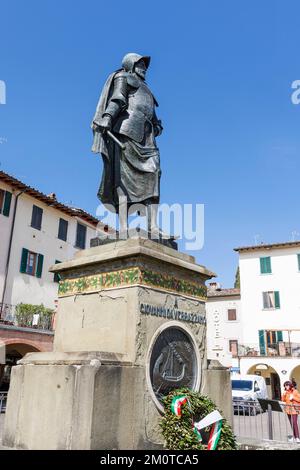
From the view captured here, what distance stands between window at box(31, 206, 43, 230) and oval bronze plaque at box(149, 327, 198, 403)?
22402 millimetres

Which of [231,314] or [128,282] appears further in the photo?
[231,314]

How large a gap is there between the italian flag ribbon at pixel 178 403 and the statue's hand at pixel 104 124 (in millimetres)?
3333

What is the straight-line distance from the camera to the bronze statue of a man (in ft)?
19.0

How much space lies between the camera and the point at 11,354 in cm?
2253

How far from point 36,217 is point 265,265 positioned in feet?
59.5

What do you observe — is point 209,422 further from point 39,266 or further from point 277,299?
point 277,299

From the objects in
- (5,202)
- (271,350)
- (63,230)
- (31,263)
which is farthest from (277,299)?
(5,202)

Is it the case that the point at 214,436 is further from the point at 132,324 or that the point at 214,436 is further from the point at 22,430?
the point at 22,430

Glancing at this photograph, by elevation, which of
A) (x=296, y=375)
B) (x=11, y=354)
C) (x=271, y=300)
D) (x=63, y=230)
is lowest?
(x=296, y=375)

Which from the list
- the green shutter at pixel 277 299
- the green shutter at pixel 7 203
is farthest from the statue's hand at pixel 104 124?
the green shutter at pixel 277 299

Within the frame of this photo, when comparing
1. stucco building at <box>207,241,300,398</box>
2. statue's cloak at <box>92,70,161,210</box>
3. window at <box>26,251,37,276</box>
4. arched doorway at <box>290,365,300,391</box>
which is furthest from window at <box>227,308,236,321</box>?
statue's cloak at <box>92,70,161,210</box>

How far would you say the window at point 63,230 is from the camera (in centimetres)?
2861

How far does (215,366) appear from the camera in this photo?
567 cm
